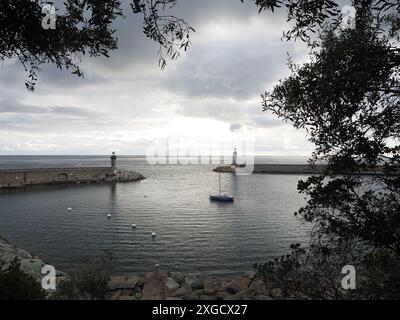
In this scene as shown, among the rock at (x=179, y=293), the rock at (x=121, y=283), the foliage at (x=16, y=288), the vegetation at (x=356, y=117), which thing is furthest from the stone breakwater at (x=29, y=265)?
the vegetation at (x=356, y=117)

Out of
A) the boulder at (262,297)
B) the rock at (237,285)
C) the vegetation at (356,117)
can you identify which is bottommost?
the rock at (237,285)

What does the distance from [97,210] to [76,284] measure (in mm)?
37331

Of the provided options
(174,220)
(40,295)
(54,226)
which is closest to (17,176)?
(54,226)

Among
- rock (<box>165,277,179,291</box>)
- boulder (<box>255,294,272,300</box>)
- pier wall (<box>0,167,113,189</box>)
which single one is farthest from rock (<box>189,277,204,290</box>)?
pier wall (<box>0,167,113,189</box>)

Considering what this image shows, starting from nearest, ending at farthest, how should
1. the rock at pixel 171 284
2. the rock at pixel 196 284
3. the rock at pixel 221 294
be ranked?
the rock at pixel 221 294
the rock at pixel 171 284
the rock at pixel 196 284

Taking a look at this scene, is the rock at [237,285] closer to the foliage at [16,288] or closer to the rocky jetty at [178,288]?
the rocky jetty at [178,288]

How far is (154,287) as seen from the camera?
18.7m

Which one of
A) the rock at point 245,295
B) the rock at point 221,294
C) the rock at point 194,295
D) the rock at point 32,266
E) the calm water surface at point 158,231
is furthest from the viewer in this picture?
the calm water surface at point 158,231

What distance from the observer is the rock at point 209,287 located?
60.2ft

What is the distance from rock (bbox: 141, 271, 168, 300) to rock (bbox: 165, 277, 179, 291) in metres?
0.25

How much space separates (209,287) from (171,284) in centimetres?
241

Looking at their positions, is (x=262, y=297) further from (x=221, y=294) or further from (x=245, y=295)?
(x=221, y=294)

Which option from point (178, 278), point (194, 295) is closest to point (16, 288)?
point (194, 295)

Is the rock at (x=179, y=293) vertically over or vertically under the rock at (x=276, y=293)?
under
